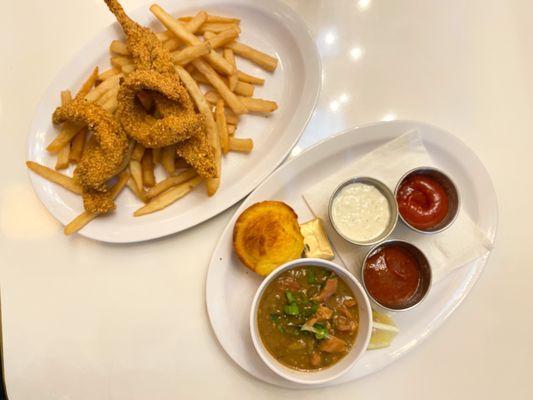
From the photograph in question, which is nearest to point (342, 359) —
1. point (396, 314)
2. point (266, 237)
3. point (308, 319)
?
point (308, 319)

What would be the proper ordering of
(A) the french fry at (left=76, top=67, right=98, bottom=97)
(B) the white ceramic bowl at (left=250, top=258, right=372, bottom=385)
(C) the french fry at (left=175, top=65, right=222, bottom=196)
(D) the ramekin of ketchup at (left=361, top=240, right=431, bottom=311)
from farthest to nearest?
1. (A) the french fry at (left=76, top=67, right=98, bottom=97)
2. (C) the french fry at (left=175, top=65, right=222, bottom=196)
3. (D) the ramekin of ketchup at (left=361, top=240, right=431, bottom=311)
4. (B) the white ceramic bowl at (left=250, top=258, right=372, bottom=385)

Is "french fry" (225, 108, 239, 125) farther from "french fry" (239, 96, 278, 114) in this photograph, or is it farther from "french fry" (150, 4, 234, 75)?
"french fry" (150, 4, 234, 75)

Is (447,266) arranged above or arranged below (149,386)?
above

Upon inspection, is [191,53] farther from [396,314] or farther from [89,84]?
[396,314]

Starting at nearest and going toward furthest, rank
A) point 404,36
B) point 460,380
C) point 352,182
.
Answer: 1. point 352,182
2. point 460,380
3. point 404,36

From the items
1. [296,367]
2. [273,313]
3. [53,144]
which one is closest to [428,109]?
[273,313]

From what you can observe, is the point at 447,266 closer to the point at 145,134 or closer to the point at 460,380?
the point at 460,380

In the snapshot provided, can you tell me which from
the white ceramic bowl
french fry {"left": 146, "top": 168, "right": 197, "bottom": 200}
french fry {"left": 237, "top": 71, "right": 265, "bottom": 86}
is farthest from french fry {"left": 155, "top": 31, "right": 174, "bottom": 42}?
the white ceramic bowl
